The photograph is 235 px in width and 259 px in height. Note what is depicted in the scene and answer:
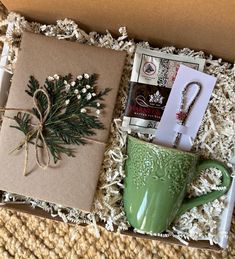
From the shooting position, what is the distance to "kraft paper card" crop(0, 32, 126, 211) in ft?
2.67

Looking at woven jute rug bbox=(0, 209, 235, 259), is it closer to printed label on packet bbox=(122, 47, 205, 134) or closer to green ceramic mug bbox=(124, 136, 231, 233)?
green ceramic mug bbox=(124, 136, 231, 233)

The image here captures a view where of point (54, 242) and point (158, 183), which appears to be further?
point (54, 242)

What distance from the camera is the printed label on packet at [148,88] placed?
2.80 ft

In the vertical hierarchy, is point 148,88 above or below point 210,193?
above

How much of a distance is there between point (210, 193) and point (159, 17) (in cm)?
34

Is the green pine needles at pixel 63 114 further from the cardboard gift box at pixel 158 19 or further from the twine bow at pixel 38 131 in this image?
the cardboard gift box at pixel 158 19

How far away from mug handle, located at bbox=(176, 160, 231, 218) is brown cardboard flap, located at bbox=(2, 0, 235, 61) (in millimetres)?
223

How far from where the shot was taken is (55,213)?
0.86 m

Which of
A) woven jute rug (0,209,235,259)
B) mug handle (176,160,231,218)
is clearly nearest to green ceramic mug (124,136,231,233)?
mug handle (176,160,231,218)

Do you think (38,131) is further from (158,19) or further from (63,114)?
(158,19)

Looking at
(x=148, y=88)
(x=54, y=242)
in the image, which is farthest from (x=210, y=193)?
(x=54, y=242)

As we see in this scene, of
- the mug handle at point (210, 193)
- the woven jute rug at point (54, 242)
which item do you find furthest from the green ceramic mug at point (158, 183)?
the woven jute rug at point (54, 242)

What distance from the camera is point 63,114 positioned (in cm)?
81

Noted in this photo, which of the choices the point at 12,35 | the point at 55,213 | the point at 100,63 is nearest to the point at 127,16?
the point at 100,63
